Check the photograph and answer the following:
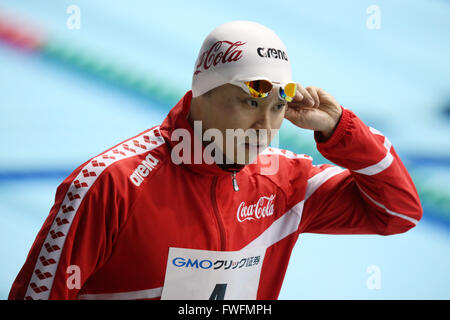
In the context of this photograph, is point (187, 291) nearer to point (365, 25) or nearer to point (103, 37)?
point (103, 37)

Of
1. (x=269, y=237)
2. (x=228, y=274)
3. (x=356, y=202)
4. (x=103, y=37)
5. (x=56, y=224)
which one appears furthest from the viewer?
(x=103, y=37)

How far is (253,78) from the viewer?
152 centimetres

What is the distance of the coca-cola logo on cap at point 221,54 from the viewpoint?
154cm

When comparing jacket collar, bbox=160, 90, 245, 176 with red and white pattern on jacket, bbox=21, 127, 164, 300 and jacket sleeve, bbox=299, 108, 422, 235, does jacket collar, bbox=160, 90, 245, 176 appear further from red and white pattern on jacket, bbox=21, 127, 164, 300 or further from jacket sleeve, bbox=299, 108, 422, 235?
jacket sleeve, bbox=299, 108, 422, 235

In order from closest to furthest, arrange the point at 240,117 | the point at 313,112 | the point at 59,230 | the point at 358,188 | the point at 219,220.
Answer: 1. the point at 59,230
2. the point at 240,117
3. the point at 219,220
4. the point at 313,112
5. the point at 358,188

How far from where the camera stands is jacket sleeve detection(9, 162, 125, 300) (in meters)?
1.40

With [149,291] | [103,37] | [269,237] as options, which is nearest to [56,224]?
[149,291]

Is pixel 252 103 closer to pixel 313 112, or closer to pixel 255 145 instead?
pixel 255 145

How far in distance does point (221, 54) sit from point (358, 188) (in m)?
0.69

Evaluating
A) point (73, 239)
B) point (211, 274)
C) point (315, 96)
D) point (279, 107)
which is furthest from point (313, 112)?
point (73, 239)

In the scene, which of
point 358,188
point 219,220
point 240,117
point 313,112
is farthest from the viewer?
point 358,188

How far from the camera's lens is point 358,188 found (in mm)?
1913

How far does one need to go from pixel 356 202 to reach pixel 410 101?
1833 mm

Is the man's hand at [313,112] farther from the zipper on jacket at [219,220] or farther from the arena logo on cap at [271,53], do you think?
the zipper on jacket at [219,220]
